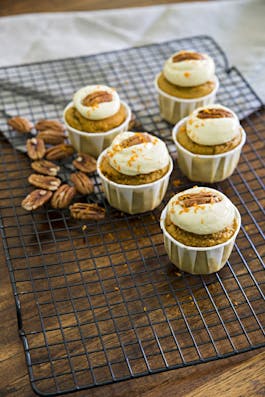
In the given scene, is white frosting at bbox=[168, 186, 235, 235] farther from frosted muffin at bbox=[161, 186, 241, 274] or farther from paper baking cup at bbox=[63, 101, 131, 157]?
paper baking cup at bbox=[63, 101, 131, 157]

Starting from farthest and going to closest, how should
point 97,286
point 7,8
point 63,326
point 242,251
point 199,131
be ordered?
point 7,8 < point 199,131 < point 242,251 < point 97,286 < point 63,326

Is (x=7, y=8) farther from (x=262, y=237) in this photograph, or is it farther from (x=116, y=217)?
(x=262, y=237)

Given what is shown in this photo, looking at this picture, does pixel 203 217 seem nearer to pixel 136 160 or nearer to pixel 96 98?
pixel 136 160

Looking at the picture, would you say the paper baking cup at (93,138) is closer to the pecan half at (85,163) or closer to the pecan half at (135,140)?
the pecan half at (85,163)

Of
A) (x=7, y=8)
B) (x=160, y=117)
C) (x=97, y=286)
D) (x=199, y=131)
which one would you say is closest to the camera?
(x=97, y=286)

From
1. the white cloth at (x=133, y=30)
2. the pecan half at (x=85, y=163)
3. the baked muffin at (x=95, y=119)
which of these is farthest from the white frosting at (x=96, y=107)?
the white cloth at (x=133, y=30)

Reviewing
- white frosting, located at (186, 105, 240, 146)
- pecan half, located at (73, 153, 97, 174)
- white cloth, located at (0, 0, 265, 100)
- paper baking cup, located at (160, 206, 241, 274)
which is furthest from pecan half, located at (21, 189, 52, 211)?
white cloth, located at (0, 0, 265, 100)

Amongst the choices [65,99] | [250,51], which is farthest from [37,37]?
[250,51]
